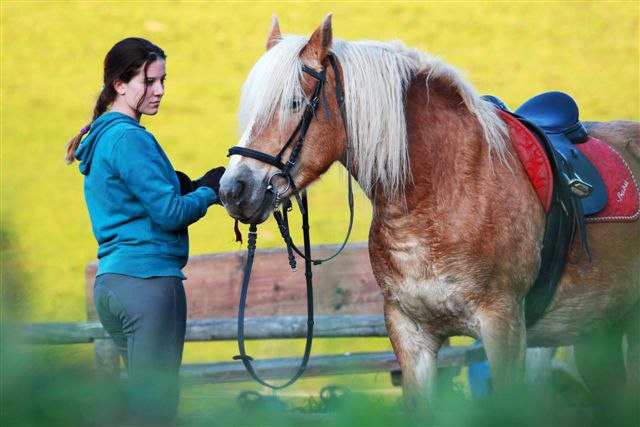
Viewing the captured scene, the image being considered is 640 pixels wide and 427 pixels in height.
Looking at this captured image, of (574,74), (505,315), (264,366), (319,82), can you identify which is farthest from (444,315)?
(574,74)

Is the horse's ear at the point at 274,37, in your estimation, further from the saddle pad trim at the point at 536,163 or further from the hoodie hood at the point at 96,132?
the saddle pad trim at the point at 536,163

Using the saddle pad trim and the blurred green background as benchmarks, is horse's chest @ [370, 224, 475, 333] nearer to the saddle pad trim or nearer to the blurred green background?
the saddle pad trim

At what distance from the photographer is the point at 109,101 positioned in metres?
2.85

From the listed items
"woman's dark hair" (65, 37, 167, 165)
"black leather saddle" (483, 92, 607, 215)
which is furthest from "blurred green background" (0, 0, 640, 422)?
"woman's dark hair" (65, 37, 167, 165)

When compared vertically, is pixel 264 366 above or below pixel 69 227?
below

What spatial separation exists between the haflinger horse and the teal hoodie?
255 millimetres

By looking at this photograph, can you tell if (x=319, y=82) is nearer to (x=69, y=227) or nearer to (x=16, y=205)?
→ (x=16, y=205)

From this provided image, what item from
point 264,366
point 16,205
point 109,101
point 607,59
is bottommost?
point 264,366

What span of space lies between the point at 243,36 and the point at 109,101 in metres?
4.94

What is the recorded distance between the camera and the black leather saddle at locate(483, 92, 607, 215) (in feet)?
10.7

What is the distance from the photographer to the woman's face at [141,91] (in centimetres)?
276

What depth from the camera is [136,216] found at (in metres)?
2.67

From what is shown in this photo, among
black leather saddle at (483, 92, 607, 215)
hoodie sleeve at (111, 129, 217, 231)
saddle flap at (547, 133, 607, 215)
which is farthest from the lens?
saddle flap at (547, 133, 607, 215)

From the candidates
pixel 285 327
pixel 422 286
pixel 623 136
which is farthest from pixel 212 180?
pixel 285 327
